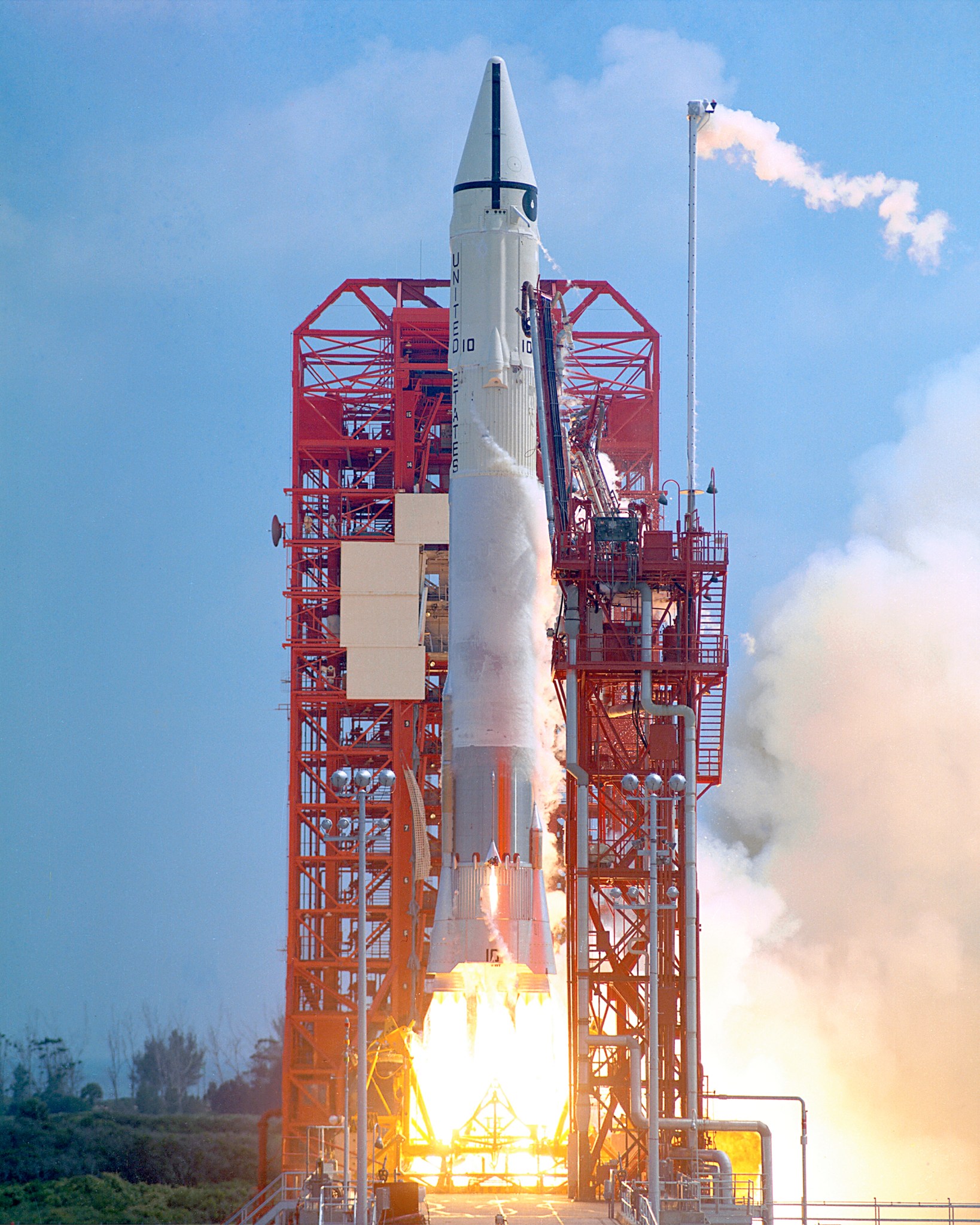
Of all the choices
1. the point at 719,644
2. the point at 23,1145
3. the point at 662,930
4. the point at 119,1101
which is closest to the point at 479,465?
the point at 719,644

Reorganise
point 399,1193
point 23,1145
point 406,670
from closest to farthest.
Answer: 1. point 399,1193
2. point 406,670
3. point 23,1145

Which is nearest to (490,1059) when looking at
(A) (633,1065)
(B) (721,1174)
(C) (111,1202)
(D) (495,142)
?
(A) (633,1065)

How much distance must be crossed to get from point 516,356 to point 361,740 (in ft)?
62.5

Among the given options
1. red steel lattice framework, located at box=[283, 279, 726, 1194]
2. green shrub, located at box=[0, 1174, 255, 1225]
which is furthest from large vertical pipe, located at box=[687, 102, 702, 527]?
green shrub, located at box=[0, 1174, 255, 1225]

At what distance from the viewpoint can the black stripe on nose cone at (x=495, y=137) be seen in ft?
193

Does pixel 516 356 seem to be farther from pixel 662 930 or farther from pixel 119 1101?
pixel 119 1101

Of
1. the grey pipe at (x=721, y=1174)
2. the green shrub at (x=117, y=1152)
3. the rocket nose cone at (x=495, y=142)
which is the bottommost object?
the green shrub at (x=117, y=1152)

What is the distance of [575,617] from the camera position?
185ft

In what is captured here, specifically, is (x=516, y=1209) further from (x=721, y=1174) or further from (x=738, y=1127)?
(x=738, y=1127)

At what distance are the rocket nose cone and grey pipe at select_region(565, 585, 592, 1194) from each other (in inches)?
449

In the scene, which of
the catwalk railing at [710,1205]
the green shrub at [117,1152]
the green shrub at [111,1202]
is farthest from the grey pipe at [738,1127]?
the green shrub at [117,1152]

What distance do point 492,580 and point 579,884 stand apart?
7.99 m

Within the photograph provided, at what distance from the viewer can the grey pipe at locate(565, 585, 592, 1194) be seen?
177 feet

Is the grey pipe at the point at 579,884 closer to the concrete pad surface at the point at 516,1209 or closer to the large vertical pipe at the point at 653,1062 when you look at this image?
the concrete pad surface at the point at 516,1209
